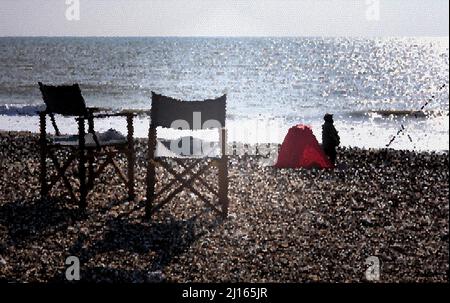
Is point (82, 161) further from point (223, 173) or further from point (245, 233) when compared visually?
point (245, 233)

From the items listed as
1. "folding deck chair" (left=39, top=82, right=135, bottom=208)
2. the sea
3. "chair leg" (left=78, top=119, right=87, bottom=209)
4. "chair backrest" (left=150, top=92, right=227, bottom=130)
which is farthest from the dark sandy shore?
the sea

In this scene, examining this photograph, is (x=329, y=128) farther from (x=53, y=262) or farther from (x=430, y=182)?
(x=53, y=262)

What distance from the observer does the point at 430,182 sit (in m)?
9.58

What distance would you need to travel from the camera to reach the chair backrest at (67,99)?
6.91 meters

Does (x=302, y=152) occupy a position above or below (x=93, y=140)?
below

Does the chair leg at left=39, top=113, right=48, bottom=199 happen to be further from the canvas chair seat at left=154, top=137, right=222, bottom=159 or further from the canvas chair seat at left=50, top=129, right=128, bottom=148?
the canvas chair seat at left=154, top=137, right=222, bottom=159

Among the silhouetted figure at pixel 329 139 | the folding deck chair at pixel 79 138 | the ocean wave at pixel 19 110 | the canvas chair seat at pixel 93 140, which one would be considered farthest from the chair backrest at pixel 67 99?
the ocean wave at pixel 19 110

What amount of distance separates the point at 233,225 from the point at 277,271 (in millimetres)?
1534

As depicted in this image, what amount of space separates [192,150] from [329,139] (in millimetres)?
4398

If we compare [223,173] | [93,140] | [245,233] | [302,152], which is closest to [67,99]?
[93,140]

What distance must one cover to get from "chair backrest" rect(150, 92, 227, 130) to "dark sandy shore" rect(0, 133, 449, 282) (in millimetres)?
1221

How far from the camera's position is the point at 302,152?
10.6 meters

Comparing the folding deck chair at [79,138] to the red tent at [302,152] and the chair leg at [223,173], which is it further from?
the red tent at [302,152]
